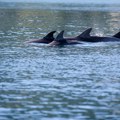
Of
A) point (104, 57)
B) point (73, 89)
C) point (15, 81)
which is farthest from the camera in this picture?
point (104, 57)

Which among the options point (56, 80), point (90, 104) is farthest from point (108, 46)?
point (90, 104)

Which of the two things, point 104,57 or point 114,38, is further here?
point 114,38

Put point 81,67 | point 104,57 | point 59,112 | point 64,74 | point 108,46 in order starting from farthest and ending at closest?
point 108,46 < point 104,57 < point 81,67 < point 64,74 < point 59,112

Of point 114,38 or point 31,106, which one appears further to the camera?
point 114,38

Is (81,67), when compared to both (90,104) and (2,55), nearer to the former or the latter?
(2,55)

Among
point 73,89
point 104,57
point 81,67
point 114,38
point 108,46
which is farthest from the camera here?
point 114,38

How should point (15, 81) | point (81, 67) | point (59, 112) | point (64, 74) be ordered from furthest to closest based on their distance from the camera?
1. point (81, 67)
2. point (64, 74)
3. point (15, 81)
4. point (59, 112)

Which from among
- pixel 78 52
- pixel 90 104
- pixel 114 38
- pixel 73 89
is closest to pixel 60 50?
pixel 78 52

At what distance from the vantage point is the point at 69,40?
5419 centimetres

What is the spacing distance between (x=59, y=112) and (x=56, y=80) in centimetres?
757

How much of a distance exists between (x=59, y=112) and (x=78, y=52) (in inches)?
827

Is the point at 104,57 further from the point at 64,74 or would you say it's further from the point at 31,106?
the point at 31,106

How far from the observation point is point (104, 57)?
1711 inches

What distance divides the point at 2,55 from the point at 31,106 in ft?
58.5
